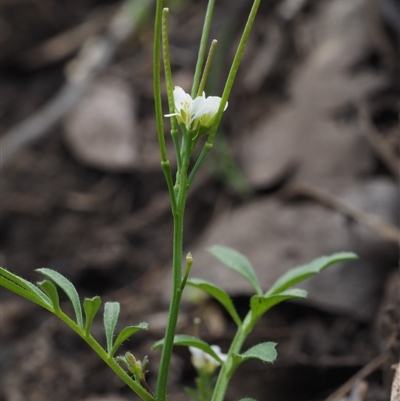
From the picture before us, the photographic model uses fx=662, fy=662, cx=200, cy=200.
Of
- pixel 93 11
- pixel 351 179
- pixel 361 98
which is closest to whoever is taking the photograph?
pixel 351 179

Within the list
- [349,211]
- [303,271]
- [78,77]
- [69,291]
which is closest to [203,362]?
[303,271]

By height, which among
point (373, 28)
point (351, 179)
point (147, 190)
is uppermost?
point (373, 28)

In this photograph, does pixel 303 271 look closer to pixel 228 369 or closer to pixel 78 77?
pixel 228 369

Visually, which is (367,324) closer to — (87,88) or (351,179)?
(351,179)

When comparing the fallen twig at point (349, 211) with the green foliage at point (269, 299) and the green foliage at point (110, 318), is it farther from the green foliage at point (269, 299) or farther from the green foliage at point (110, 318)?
the green foliage at point (110, 318)

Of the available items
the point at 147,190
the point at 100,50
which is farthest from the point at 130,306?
the point at 100,50

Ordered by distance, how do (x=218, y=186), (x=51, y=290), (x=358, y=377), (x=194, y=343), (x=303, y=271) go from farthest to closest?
1. (x=218, y=186)
2. (x=358, y=377)
3. (x=303, y=271)
4. (x=194, y=343)
5. (x=51, y=290)

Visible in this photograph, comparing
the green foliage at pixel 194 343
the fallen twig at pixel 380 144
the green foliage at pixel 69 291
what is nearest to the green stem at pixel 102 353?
the green foliage at pixel 69 291
